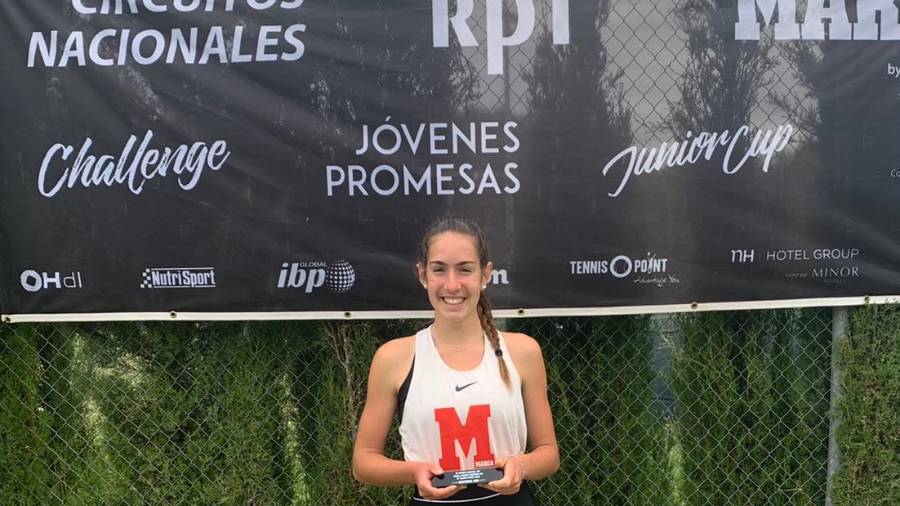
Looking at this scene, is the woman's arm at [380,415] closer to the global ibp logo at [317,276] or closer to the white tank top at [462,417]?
the white tank top at [462,417]

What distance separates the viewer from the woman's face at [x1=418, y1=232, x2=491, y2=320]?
1749mm

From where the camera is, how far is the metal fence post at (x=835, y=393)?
2.65m

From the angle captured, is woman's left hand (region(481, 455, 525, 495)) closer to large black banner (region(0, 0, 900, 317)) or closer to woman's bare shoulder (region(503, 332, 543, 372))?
woman's bare shoulder (region(503, 332, 543, 372))

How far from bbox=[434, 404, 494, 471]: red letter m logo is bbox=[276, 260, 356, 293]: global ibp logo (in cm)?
96

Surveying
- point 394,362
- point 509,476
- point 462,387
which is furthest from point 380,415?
point 509,476

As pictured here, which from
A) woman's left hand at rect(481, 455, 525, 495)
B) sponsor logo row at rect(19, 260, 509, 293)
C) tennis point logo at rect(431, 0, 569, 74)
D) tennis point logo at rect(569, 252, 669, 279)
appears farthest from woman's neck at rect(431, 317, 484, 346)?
tennis point logo at rect(431, 0, 569, 74)

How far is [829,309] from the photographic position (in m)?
2.69

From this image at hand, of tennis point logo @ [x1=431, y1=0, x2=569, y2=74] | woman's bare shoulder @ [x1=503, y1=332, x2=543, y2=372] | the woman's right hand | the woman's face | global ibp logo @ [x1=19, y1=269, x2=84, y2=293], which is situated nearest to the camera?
the woman's right hand

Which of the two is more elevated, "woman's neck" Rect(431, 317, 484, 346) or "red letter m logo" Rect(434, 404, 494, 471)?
"woman's neck" Rect(431, 317, 484, 346)

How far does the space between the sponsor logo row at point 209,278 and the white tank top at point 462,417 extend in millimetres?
812

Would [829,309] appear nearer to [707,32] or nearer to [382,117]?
[707,32]

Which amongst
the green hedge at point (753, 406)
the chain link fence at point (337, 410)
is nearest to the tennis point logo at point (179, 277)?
the chain link fence at point (337, 410)

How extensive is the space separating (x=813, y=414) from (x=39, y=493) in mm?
3379

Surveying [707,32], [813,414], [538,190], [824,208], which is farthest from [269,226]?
[813,414]
